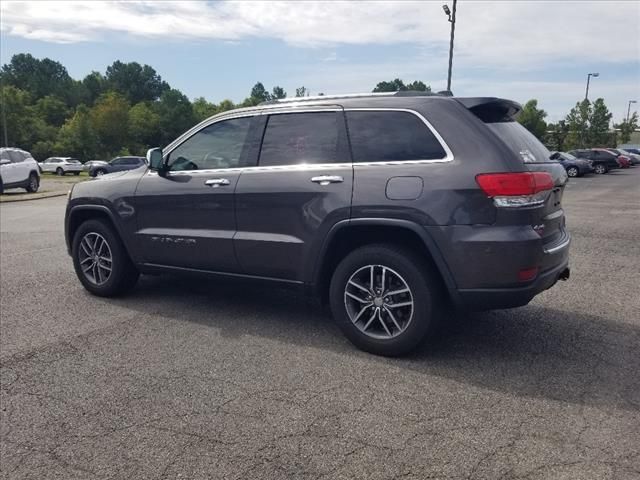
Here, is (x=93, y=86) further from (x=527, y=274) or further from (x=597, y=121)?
(x=527, y=274)

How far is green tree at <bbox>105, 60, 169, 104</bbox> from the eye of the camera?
123 metres

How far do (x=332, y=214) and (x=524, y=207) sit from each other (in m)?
1.34

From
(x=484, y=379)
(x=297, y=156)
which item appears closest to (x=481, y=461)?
(x=484, y=379)

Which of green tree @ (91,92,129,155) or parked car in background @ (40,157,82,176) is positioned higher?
green tree @ (91,92,129,155)

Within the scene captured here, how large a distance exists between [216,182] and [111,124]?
236 ft

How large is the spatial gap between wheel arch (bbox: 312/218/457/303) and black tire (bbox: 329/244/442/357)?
0.29 feet

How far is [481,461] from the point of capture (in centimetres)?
272

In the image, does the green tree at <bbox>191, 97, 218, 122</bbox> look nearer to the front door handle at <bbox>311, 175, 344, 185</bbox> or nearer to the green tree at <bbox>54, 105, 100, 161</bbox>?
the green tree at <bbox>54, 105, 100, 161</bbox>

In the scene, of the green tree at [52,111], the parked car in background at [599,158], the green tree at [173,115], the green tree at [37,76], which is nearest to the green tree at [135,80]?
the green tree at [37,76]

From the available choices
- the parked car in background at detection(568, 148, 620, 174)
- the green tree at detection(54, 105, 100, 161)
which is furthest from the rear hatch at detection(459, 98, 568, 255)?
the green tree at detection(54, 105, 100, 161)

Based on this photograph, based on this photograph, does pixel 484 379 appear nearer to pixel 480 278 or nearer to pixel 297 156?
pixel 480 278

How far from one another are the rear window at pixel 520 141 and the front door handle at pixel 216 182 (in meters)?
2.18

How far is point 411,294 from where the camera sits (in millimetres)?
3898

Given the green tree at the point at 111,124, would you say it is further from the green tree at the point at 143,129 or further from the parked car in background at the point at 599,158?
the parked car in background at the point at 599,158
